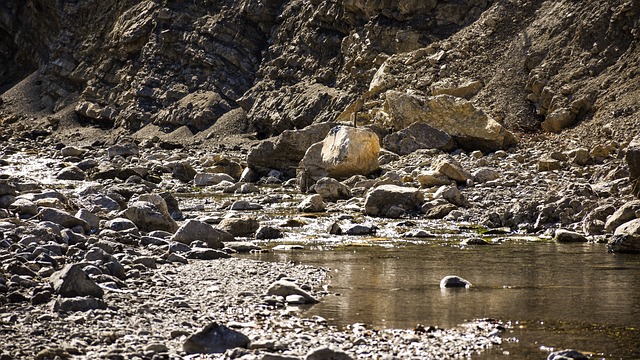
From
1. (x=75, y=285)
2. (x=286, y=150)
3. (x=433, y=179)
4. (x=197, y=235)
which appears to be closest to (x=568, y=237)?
(x=197, y=235)

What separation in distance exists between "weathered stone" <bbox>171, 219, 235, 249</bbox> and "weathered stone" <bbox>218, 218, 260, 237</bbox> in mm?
1961

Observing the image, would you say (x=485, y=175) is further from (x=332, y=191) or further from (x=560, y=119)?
(x=560, y=119)

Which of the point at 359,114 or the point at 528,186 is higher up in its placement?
the point at 359,114

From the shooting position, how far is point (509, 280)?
9.50 metres

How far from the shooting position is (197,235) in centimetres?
1204

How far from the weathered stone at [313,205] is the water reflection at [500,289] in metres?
5.20

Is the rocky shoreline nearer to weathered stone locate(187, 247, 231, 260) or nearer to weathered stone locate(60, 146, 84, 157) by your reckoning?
weathered stone locate(187, 247, 231, 260)

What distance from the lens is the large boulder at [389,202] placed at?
16.7 m

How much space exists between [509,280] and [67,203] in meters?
8.67

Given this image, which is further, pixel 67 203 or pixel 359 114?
pixel 359 114

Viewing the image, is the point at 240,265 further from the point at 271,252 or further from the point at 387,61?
the point at 387,61

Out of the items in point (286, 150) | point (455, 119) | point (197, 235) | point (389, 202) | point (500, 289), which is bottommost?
point (500, 289)

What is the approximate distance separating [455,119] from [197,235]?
1580 cm

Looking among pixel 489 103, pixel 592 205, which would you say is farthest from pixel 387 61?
pixel 592 205
